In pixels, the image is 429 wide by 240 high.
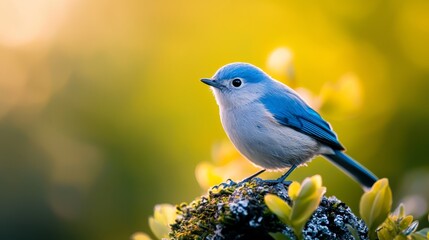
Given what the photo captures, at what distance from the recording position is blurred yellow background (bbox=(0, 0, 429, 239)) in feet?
17.0

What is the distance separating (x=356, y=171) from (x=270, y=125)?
0.71m

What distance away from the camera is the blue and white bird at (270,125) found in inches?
142

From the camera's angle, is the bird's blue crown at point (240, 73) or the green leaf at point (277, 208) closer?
the green leaf at point (277, 208)

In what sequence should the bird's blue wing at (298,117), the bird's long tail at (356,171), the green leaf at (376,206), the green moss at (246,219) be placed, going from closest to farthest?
the green leaf at (376,206)
the green moss at (246,219)
the bird's blue wing at (298,117)
the bird's long tail at (356,171)

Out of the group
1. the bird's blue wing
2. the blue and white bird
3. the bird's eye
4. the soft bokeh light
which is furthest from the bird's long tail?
the soft bokeh light

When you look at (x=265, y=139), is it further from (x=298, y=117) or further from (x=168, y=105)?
(x=168, y=105)

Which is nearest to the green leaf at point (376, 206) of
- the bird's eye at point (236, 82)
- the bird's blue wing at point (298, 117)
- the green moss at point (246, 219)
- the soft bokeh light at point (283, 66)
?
the green moss at point (246, 219)

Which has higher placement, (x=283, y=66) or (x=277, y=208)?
(x=283, y=66)

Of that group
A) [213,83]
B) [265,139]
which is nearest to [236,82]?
[213,83]

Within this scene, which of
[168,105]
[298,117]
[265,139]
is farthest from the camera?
[168,105]

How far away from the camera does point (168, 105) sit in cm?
541

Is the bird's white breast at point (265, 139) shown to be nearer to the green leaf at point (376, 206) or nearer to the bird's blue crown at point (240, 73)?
the bird's blue crown at point (240, 73)

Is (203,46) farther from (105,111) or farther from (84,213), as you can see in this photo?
(84,213)

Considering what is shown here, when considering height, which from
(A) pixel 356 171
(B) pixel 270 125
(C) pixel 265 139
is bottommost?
(A) pixel 356 171
